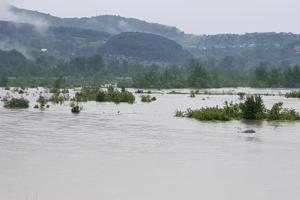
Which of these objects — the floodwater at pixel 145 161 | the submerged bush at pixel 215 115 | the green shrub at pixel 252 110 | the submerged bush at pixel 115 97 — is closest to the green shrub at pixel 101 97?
the submerged bush at pixel 115 97

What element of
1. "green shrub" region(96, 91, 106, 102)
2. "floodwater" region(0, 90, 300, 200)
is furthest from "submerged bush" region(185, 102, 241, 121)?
"green shrub" region(96, 91, 106, 102)

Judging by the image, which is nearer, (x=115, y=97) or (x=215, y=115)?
(x=215, y=115)

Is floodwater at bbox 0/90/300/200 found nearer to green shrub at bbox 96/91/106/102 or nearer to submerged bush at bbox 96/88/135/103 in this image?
submerged bush at bbox 96/88/135/103

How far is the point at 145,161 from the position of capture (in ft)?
66.4

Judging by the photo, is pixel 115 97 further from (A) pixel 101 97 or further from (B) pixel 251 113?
(B) pixel 251 113

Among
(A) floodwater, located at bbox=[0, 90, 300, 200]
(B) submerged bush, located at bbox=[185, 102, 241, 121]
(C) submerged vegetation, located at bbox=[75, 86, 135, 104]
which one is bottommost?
(A) floodwater, located at bbox=[0, 90, 300, 200]

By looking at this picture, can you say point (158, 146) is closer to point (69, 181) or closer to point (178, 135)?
point (178, 135)

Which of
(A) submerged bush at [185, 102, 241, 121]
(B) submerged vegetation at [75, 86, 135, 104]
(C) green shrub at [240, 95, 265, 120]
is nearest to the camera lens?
(A) submerged bush at [185, 102, 241, 121]

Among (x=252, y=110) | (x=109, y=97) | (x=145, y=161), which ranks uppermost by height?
(x=109, y=97)

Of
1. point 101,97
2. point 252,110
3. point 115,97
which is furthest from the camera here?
point 101,97

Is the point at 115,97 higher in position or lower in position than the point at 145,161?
higher

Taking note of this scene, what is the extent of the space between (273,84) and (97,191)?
338 feet

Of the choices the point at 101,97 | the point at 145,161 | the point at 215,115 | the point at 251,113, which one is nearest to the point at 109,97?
the point at 101,97

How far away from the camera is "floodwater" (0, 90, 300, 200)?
15.6 metres
